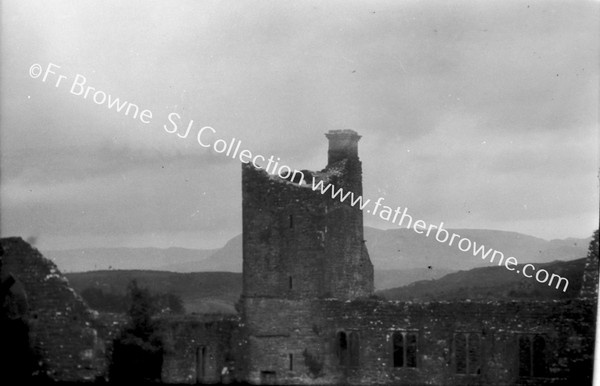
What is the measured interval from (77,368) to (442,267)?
24.1 m

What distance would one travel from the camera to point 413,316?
33594 mm

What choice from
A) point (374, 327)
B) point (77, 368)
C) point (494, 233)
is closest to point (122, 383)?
point (77, 368)

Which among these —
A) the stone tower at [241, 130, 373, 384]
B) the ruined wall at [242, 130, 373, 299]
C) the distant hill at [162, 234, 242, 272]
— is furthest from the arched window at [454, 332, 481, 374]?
the distant hill at [162, 234, 242, 272]

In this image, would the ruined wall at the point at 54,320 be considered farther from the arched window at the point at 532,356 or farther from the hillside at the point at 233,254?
the arched window at the point at 532,356

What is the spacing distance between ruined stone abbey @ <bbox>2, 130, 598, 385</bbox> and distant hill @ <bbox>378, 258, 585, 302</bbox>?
770 cm

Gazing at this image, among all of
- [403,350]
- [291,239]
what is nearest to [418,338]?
[403,350]

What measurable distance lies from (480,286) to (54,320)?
78.9 ft

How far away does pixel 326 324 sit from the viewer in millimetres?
34562

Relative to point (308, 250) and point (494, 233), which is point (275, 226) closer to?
point (308, 250)

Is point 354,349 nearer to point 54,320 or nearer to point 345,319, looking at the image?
point 345,319

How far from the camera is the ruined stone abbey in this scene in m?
32.3

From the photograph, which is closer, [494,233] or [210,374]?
[210,374]

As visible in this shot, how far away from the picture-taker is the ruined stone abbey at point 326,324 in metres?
32.3

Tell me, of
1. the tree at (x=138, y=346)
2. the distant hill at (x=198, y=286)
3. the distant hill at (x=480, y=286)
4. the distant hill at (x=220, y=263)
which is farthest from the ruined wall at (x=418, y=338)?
the distant hill at (x=480, y=286)
